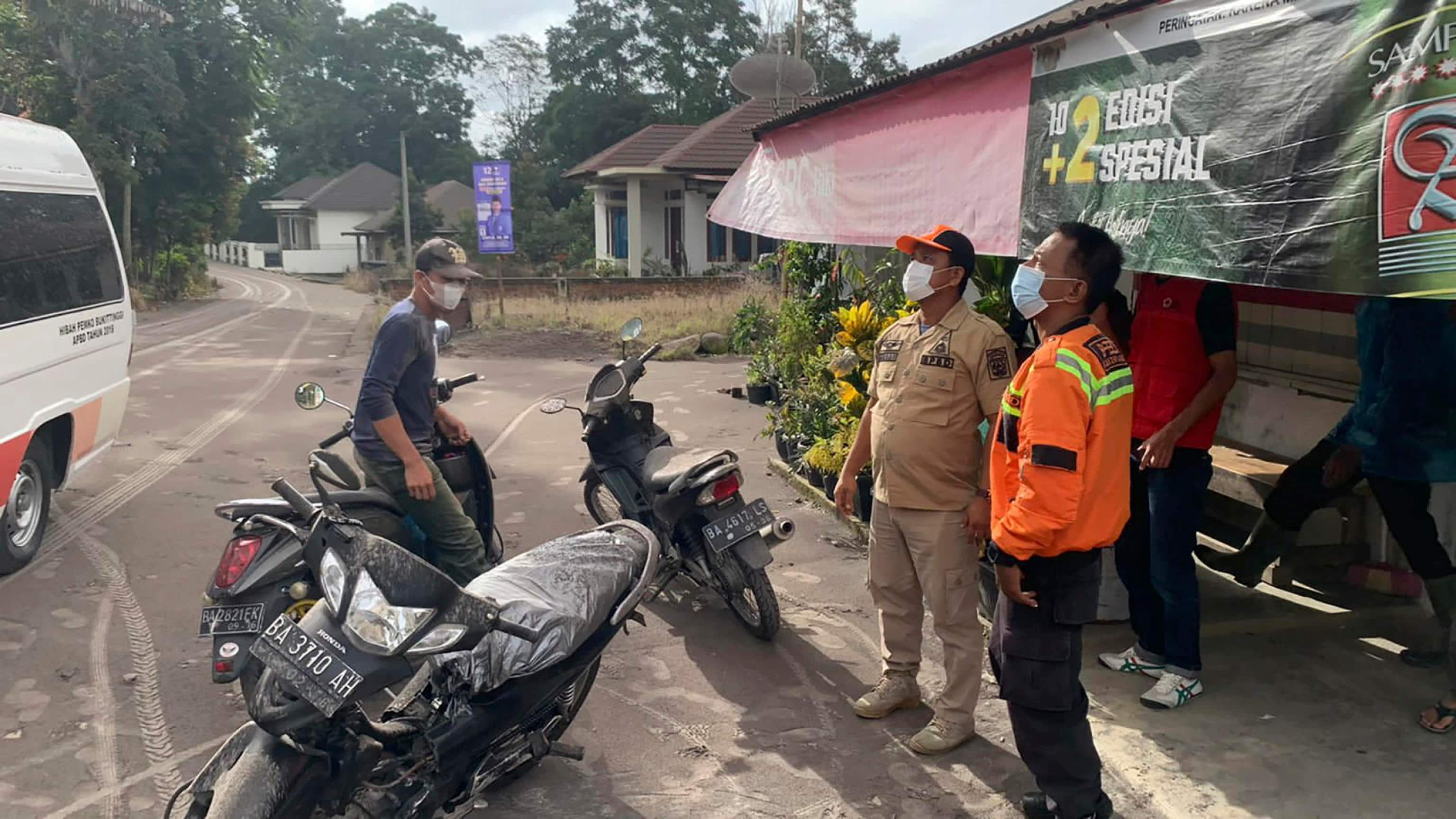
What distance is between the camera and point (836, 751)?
379 centimetres

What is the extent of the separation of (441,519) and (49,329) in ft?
10.3

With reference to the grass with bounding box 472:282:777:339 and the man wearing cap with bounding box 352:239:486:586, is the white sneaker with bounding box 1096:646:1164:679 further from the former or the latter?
the grass with bounding box 472:282:777:339

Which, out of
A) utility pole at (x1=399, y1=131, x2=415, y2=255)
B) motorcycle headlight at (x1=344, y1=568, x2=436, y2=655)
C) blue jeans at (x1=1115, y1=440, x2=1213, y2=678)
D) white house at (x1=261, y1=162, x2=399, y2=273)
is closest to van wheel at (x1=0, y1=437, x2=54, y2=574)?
motorcycle headlight at (x1=344, y1=568, x2=436, y2=655)

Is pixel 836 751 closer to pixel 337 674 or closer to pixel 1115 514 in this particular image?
pixel 1115 514

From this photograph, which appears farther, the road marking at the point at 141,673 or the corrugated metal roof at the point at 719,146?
the corrugated metal roof at the point at 719,146

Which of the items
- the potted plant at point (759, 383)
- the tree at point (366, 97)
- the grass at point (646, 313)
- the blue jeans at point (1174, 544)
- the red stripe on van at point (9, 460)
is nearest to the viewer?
the blue jeans at point (1174, 544)

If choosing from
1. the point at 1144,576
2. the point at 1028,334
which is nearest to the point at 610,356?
the point at 1028,334

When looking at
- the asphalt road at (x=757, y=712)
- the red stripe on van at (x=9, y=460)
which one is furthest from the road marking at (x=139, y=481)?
the red stripe on van at (x=9, y=460)

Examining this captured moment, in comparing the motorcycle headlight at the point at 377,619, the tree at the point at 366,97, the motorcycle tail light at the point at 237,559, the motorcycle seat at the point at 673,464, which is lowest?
the motorcycle tail light at the point at 237,559

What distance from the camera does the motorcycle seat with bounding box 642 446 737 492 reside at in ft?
15.6

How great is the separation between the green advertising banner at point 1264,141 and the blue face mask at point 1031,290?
2.07 feet

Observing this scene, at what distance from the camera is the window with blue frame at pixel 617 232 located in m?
31.3

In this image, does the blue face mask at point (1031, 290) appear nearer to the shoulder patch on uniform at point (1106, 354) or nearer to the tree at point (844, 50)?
the shoulder patch on uniform at point (1106, 354)

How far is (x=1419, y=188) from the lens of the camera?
2602mm
